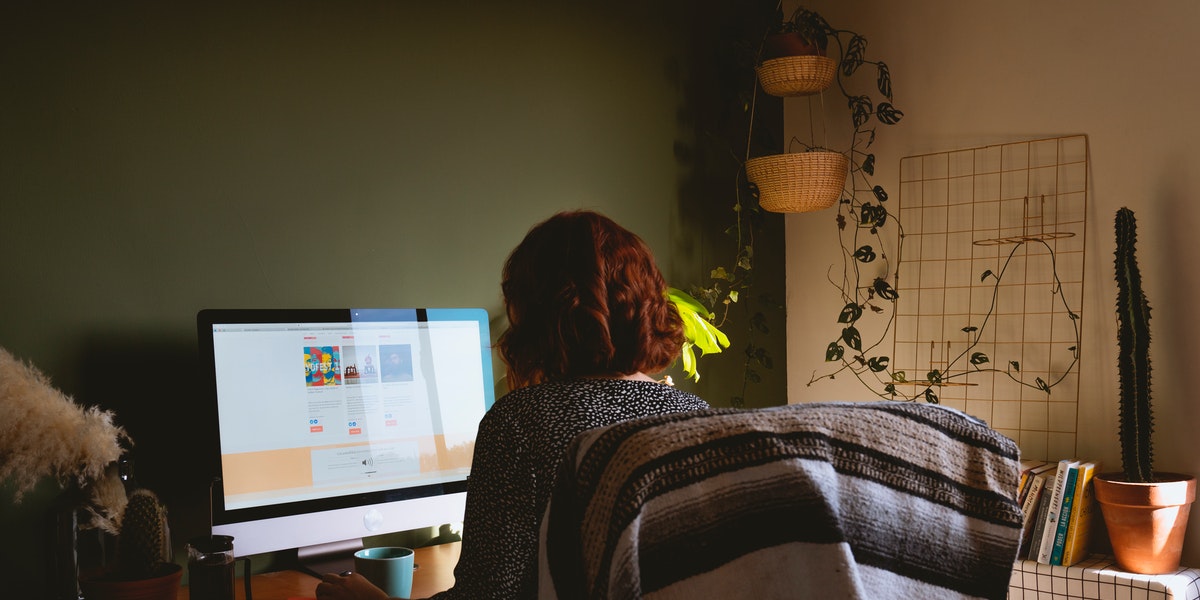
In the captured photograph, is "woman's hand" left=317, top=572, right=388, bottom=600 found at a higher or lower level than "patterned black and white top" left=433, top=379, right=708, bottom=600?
lower

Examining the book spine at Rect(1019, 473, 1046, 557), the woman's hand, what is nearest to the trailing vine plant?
the book spine at Rect(1019, 473, 1046, 557)

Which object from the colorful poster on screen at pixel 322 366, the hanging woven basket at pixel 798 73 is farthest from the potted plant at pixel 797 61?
the colorful poster on screen at pixel 322 366

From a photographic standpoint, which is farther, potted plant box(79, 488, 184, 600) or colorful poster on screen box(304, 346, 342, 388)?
colorful poster on screen box(304, 346, 342, 388)

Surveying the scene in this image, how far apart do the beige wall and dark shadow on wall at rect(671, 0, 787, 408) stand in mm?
425

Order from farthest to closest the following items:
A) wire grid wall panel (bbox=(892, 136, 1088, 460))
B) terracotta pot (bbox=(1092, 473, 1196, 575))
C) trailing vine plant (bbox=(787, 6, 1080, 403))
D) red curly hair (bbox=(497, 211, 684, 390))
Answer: trailing vine plant (bbox=(787, 6, 1080, 403))
wire grid wall panel (bbox=(892, 136, 1088, 460))
terracotta pot (bbox=(1092, 473, 1196, 575))
red curly hair (bbox=(497, 211, 684, 390))

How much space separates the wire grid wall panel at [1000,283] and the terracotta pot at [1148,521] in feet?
0.99

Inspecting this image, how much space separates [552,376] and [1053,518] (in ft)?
5.20

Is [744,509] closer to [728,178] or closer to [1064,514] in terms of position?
[1064,514]

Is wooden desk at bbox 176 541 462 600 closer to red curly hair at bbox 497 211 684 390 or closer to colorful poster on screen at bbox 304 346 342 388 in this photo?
colorful poster on screen at bbox 304 346 342 388

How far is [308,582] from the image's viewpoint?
166cm

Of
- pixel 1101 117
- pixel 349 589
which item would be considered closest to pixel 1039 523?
pixel 1101 117

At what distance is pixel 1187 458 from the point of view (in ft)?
→ 7.66

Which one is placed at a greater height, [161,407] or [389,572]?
[161,407]

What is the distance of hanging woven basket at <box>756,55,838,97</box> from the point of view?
265cm
